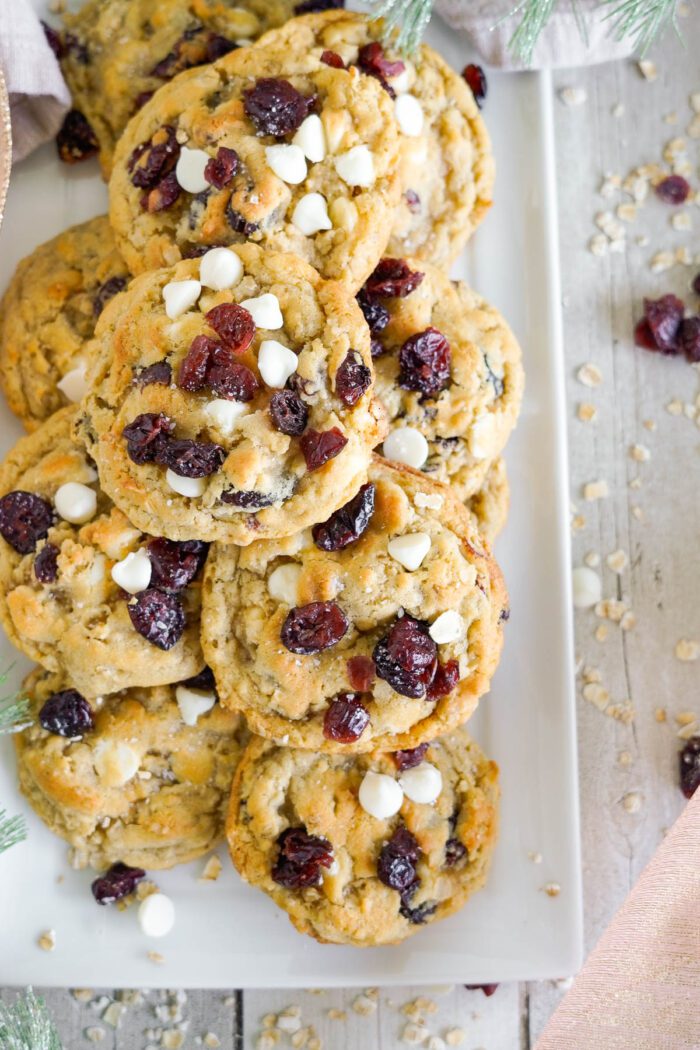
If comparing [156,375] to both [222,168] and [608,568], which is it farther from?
[608,568]

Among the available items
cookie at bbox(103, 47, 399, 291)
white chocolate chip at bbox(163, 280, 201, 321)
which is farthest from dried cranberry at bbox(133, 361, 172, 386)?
cookie at bbox(103, 47, 399, 291)

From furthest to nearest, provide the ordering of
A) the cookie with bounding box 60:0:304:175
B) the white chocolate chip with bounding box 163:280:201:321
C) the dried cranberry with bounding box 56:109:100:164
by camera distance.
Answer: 1. the dried cranberry with bounding box 56:109:100:164
2. the cookie with bounding box 60:0:304:175
3. the white chocolate chip with bounding box 163:280:201:321

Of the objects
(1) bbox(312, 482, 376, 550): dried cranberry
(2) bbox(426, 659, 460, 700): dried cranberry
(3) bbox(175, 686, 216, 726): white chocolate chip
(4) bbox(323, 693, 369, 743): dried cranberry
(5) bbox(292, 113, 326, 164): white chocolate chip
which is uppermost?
(5) bbox(292, 113, 326, 164): white chocolate chip

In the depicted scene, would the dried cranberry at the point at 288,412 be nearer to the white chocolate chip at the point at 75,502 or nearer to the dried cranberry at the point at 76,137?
the white chocolate chip at the point at 75,502

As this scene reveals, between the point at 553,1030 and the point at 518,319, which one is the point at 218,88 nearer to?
the point at 518,319

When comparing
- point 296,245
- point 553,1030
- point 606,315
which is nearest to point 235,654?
point 296,245

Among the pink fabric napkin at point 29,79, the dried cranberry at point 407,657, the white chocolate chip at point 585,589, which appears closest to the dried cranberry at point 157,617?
the dried cranberry at point 407,657

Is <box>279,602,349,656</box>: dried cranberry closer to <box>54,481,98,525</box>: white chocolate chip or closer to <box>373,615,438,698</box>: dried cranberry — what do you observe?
<box>373,615,438,698</box>: dried cranberry
